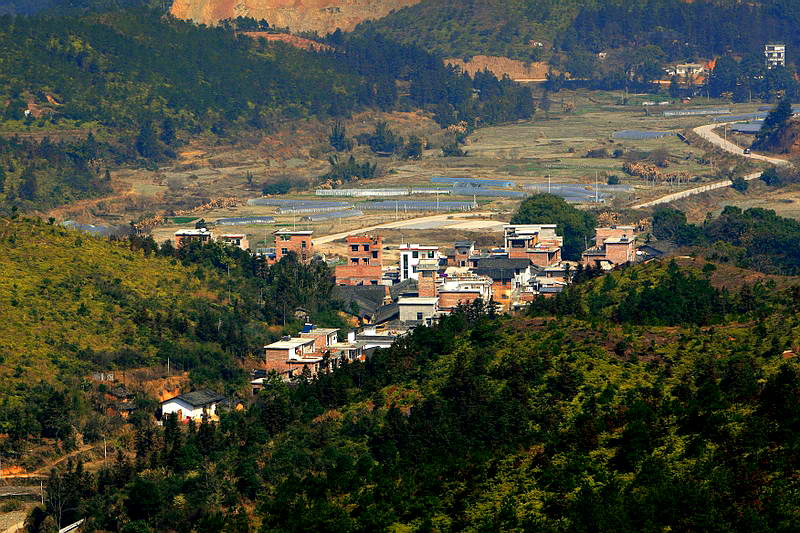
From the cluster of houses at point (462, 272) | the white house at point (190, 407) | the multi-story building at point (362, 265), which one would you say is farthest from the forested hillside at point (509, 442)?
the multi-story building at point (362, 265)

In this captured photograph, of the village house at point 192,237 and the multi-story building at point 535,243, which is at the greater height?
the village house at point 192,237

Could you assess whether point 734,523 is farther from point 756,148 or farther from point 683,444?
point 756,148

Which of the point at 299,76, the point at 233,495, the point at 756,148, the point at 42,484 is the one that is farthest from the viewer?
the point at 299,76

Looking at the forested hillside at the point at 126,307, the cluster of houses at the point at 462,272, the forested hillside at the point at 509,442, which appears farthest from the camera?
the cluster of houses at the point at 462,272

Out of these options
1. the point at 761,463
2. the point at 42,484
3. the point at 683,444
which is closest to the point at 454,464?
the point at 683,444

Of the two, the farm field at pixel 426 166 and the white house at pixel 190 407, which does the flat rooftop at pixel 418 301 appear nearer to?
the white house at pixel 190 407

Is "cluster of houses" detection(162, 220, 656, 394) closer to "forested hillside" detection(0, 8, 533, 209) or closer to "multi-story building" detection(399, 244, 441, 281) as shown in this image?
"multi-story building" detection(399, 244, 441, 281)
